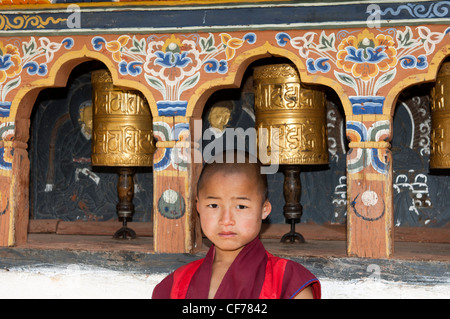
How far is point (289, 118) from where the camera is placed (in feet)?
13.1

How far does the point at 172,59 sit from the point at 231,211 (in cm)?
191

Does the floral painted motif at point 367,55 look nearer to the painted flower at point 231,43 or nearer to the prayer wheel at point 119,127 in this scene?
the painted flower at point 231,43

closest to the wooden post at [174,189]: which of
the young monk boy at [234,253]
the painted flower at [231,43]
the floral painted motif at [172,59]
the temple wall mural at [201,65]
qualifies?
the temple wall mural at [201,65]

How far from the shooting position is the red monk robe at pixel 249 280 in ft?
6.46

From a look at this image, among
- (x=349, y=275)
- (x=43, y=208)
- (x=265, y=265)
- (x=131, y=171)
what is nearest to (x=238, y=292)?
(x=265, y=265)

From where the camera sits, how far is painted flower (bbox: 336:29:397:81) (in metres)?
3.55

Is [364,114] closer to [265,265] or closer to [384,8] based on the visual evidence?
[384,8]

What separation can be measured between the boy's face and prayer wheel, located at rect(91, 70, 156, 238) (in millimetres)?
2227

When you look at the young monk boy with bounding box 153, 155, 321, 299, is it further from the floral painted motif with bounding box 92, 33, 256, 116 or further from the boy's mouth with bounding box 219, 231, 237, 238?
the floral painted motif with bounding box 92, 33, 256, 116

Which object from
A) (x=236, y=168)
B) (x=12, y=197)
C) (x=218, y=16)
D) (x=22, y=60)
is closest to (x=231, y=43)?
(x=218, y=16)

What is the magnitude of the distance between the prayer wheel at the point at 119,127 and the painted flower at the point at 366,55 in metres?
1.41

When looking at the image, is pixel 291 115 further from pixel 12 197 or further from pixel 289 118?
pixel 12 197

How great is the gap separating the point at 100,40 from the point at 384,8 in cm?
166

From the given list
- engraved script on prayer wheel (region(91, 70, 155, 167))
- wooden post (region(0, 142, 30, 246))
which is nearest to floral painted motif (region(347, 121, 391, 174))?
engraved script on prayer wheel (region(91, 70, 155, 167))
